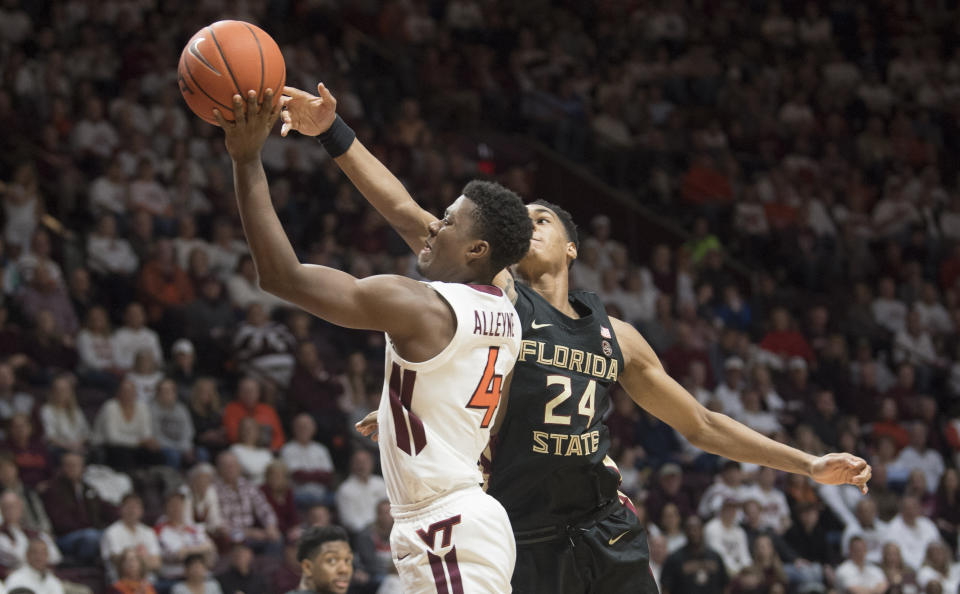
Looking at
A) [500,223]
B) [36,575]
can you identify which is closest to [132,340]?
[36,575]

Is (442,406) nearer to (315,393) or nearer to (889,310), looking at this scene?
(315,393)

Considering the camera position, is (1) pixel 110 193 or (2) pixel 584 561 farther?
(1) pixel 110 193

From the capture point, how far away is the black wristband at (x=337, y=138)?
4.41 metres

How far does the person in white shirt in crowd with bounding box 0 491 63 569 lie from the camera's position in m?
8.10

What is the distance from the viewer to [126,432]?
9516 mm

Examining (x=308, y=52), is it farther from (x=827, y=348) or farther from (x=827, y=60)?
(x=827, y=60)

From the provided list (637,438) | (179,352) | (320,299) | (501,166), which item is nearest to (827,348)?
(637,438)

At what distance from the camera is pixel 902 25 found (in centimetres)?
1856

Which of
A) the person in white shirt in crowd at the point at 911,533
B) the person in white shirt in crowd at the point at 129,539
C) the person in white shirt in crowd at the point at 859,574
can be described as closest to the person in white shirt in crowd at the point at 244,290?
the person in white shirt in crowd at the point at 129,539

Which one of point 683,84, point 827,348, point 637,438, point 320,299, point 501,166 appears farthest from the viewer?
point 683,84

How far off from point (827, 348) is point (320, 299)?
11039mm

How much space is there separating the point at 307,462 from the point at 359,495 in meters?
0.61

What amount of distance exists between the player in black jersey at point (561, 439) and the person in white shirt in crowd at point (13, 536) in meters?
4.66

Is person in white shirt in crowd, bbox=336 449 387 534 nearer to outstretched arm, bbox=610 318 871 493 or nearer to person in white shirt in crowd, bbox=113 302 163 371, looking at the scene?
person in white shirt in crowd, bbox=113 302 163 371
